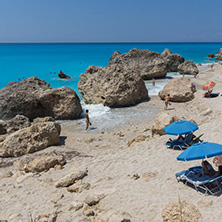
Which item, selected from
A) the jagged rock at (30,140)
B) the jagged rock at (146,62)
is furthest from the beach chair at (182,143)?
the jagged rock at (146,62)

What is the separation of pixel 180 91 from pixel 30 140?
1340 cm

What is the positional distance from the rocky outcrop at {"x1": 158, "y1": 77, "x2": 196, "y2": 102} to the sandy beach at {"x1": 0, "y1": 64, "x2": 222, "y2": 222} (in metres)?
8.64

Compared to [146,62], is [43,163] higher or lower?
lower

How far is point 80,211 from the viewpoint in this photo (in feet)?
19.9

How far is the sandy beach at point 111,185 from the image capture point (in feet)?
18.9

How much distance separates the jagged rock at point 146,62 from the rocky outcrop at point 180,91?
13.3m

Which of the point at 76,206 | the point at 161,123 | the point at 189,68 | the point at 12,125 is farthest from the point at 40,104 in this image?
the point at 189,68

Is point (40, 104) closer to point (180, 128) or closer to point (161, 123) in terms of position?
point (161, 123)

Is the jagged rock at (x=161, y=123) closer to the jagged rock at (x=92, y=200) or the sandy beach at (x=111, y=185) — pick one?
the sandy beach at (x=111, y=185)

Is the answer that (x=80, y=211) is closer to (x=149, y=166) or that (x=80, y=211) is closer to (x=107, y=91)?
(x=149, y=166)

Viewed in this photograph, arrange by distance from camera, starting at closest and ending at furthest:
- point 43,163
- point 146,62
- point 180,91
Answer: point 43,163, point 180,91, point 146,62

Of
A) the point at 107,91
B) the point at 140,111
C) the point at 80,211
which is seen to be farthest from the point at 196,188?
the point at 107,91

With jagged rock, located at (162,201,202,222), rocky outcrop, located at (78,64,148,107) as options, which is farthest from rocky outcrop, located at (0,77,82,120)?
jagged rock, located at (162,201,202,222)

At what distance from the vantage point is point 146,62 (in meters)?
35.6
